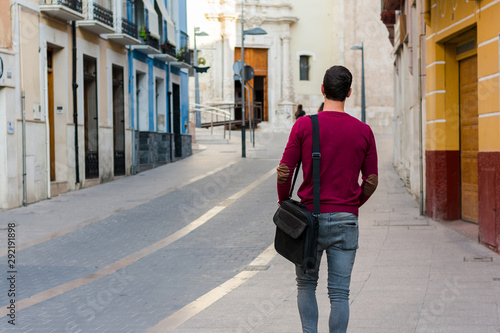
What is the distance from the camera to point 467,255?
956 centimetres

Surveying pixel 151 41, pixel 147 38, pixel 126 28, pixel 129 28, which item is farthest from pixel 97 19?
pixel 151 41

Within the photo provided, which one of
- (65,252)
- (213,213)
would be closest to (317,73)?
(213,213)

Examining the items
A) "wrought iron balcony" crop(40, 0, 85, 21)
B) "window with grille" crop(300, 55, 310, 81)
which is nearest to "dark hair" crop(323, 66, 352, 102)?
"wrought iron balcony" crop(40, 0, 85, 21)

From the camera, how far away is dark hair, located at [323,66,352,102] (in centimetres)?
483

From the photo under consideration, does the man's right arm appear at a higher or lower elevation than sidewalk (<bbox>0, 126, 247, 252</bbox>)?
higher

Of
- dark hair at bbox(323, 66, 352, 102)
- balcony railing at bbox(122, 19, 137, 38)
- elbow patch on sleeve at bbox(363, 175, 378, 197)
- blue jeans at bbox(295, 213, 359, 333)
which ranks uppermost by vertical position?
balcony railing at bbox(122, 19, 137, 38)

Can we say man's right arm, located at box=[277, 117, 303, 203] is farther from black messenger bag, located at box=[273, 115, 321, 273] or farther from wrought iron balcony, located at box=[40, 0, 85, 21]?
wrought iron balcony, located at box=[40, 0, 85, 21]

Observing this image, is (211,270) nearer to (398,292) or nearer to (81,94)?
(398,292)

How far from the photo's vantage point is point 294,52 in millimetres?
48812

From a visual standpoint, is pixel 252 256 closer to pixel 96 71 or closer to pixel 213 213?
pixel 213 213

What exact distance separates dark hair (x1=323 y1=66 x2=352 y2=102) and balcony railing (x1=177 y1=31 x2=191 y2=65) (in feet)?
79.9

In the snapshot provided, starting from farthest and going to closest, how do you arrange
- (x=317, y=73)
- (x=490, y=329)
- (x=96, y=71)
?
(x=317, y=73), (x=96, y=71), (x=490, y=329)

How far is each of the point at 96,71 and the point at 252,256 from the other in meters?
11.8

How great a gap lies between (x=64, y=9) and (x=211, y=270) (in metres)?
9.93
